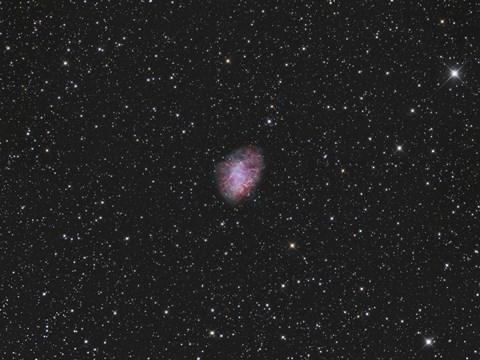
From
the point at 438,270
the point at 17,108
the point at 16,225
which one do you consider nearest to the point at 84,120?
the point at 17,108

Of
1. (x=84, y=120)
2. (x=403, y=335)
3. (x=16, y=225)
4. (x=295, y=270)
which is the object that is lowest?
(x=403, y=335)

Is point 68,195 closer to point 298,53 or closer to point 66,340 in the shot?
point 66,340

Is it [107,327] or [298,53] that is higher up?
[298,53]
